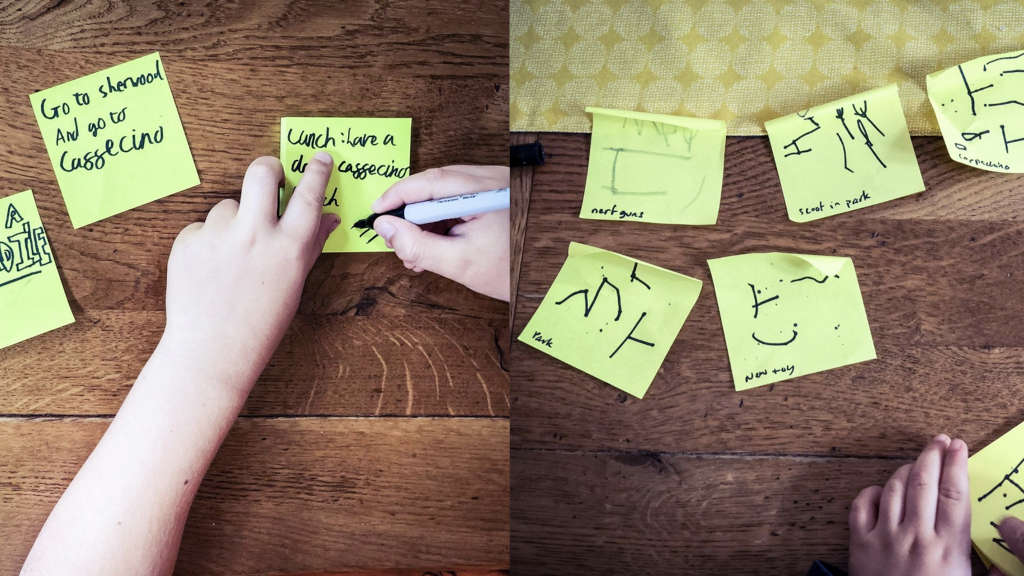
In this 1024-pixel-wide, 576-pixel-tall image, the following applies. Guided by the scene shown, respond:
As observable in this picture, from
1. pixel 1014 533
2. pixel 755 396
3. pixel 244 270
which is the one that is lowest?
Answer: pixel 1014 533

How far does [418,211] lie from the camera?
50 centimetres

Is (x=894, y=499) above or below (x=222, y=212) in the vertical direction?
below

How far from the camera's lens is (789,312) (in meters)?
0.54

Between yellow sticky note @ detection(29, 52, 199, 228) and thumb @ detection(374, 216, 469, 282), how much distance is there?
17 centimetres

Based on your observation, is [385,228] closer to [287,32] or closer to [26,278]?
[287,32]

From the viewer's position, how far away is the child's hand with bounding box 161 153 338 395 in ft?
1.62

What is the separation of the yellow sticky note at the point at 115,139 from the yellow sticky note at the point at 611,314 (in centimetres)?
32

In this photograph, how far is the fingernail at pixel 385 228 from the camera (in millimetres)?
497

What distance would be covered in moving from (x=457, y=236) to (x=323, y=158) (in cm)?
13

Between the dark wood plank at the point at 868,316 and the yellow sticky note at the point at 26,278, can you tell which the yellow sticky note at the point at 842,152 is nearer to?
the dark wood plank at the point at 868,316

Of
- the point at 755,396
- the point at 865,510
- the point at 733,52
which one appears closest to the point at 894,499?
the point at 865,510

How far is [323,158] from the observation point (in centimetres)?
50

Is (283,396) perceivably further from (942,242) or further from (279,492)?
(942,242)

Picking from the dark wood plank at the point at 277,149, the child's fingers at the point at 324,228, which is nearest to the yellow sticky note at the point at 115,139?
the dark wood plank at the point at 277,149
